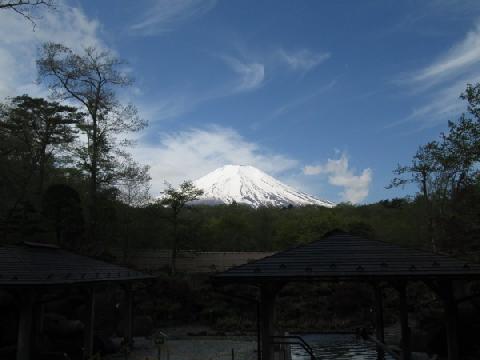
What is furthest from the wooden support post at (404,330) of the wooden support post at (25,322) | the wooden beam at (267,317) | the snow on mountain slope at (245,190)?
the snow on mountain slope at (245,190)

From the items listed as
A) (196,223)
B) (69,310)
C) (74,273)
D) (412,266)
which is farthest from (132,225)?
(412,266)

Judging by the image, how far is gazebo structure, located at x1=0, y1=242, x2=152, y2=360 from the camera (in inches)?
362

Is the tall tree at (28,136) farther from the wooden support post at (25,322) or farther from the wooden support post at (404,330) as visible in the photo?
the wooden support post at (404,330)

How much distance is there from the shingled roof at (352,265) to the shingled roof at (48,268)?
4.10 meters

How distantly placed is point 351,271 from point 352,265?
0.91 feet

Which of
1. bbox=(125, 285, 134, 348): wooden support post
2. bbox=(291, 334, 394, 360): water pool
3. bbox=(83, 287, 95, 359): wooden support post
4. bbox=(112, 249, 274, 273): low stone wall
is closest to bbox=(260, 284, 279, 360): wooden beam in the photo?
bbox=(291, 334, 394, 360): water pool

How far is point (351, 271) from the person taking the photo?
8062mm

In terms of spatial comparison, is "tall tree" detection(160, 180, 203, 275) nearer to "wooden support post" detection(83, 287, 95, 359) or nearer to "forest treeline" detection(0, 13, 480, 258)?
"forest treeline" detection(0, 13, 480, 258)

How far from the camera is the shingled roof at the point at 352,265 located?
8.01 meters

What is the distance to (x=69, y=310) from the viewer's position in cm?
1645

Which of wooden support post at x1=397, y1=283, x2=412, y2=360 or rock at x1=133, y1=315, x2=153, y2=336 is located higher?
wooden support post at x1=397, y1=283, x2=412, y2=360

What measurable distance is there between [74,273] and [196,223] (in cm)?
1722

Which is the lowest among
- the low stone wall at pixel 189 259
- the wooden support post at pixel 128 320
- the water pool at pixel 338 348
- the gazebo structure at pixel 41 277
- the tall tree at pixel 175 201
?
the water pool at pixel 338 348

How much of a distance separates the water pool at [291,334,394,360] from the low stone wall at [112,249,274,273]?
1275 centimetres
